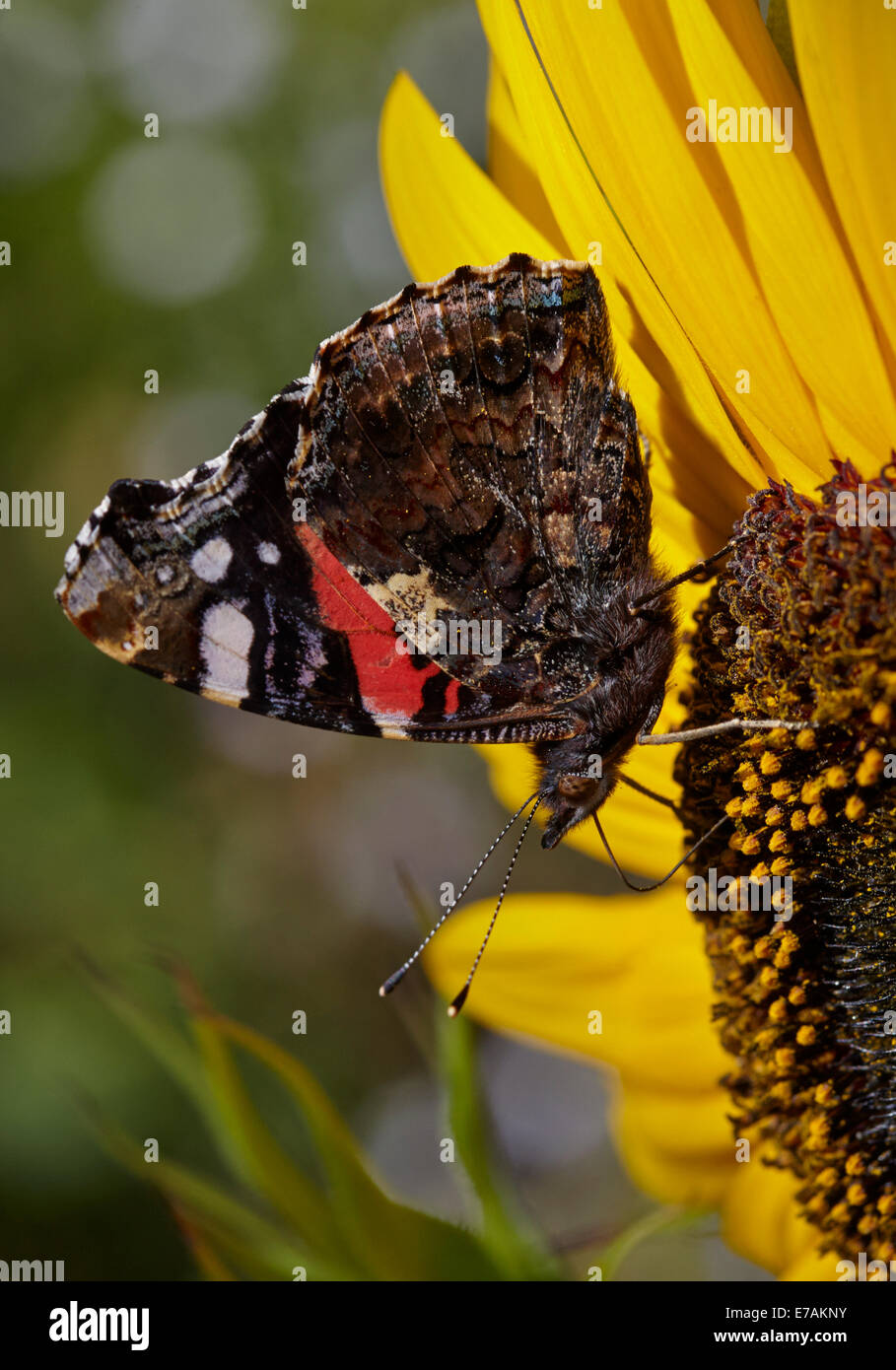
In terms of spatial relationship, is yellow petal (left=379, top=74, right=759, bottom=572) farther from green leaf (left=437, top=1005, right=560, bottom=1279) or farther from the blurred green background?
the blurred green background

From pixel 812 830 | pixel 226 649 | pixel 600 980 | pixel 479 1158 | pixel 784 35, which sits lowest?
pixel 479 1158

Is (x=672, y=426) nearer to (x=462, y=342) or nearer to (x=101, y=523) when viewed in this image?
(x=462, y=342)

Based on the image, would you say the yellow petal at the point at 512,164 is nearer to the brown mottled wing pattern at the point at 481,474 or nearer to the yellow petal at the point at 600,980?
the brown mottled wing pattern at the point at 481,474

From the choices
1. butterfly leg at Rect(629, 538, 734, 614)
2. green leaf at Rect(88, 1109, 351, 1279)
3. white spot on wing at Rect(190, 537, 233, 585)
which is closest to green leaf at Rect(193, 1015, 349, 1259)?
green leaf at Rect(88, 1109, 351, 1279)

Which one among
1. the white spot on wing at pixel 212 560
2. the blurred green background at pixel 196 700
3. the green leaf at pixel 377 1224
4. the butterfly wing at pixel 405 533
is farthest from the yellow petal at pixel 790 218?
the blurred green background at pixel 196 700

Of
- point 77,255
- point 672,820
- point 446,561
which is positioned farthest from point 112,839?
point 446,561

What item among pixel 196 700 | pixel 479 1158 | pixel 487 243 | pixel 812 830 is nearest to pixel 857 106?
pixel 487 243

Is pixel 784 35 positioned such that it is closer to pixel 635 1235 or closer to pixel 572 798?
pixel 572 798
